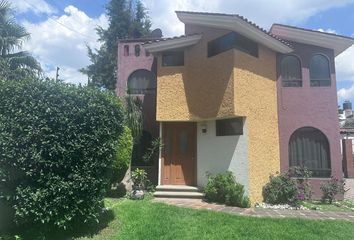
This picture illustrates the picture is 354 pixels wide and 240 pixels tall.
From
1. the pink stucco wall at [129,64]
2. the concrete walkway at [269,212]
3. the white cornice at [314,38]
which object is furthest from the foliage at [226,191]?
the pink stucco wall at [129,64]

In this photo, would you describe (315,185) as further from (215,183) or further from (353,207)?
(215,183)

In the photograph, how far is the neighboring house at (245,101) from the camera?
13.4 metres

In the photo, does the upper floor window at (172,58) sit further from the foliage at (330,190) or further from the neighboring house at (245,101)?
the foliage at (330,190)

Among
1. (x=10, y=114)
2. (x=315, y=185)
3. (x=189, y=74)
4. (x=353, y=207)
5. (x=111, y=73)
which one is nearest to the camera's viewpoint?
(x=10, y=114)

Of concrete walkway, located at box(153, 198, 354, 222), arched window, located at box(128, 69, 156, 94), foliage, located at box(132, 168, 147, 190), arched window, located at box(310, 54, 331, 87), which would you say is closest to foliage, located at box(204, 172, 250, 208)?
concrete walkway, located at box(153, 198, 354, 222)

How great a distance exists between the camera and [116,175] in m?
13.5

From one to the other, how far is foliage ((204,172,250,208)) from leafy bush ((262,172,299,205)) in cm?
127

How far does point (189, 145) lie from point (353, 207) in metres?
7.32

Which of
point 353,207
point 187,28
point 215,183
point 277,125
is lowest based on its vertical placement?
point 353,207

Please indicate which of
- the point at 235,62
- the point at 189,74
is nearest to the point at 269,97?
the point at 235,62

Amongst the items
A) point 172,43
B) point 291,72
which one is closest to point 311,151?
point 291,72

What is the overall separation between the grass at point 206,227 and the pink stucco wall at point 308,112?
5119mm

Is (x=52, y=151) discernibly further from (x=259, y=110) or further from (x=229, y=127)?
(x=259, y=110)

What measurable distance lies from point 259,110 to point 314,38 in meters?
4.53
